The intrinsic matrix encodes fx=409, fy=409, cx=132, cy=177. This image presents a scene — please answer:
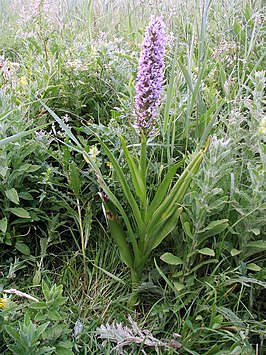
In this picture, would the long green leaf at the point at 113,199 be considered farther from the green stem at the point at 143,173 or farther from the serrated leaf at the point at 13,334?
the serrated leaf at the point at 13,334

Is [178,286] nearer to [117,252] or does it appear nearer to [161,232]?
[161,232]

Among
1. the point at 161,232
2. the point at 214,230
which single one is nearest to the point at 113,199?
the point at 161,232

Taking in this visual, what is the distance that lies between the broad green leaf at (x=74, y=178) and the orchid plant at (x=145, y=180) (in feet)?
0.63

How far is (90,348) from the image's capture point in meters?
1.26

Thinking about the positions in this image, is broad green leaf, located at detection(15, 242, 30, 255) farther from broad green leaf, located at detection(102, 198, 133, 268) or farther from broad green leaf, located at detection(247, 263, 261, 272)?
broad green leaf, located at detection(247, 263, 261, 272)

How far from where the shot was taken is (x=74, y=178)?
1.56 metres

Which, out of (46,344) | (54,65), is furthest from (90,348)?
(54,65)

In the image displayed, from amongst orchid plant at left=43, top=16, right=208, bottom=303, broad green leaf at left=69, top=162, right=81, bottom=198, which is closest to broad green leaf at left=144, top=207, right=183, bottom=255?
orchid plant at left=43, top=16, right=208, bottom=303

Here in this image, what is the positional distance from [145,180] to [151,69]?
351mm

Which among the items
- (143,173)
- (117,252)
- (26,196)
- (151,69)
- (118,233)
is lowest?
(117,252)

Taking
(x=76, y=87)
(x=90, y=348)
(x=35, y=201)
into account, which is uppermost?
(x=76, y=87)

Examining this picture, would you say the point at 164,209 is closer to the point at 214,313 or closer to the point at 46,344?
the point at 214,313

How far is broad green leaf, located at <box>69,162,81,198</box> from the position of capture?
1.55 meters

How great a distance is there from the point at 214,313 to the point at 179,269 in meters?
0.23
